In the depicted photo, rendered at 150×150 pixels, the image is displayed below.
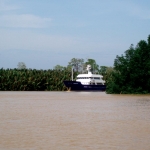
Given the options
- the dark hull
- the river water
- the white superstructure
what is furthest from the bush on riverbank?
the river water

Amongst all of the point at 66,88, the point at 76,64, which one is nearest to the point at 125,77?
the point at 66,88

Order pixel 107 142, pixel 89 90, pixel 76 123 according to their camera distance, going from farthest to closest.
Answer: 1. pixel 89 90
2. pixel 76 123
3. pixel 107 142

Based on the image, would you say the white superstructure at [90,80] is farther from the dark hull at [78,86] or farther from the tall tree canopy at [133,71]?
the tall tree canopy at [133,71]

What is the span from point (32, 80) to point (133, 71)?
82.3ft

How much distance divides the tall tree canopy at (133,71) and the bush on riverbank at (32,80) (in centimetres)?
2293

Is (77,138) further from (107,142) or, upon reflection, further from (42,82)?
(42,82)

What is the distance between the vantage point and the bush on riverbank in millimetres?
66438

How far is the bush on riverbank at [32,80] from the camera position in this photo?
66.4 meters

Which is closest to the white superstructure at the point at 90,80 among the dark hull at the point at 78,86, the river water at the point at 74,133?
the dark hull at the point at 78,86

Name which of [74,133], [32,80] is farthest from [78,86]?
[74,133]

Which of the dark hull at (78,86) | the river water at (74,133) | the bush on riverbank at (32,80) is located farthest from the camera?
the bush on riverbank at (32,80)

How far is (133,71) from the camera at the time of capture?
46.7 meters

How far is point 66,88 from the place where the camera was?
69000 mm

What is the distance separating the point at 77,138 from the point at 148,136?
2298mm
